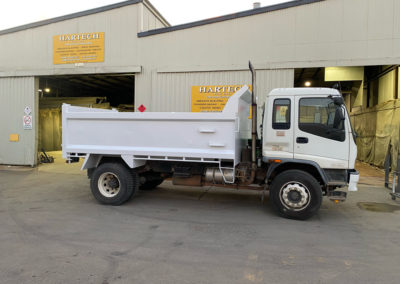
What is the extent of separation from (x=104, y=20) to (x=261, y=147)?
339 inches

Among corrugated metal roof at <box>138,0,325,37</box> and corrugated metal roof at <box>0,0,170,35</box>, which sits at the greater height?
corrugated metal roof at <box>0,0,170,35</box>

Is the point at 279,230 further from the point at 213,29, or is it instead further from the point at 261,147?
the point at 213,29

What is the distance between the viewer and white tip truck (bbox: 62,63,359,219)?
5168 millimetres

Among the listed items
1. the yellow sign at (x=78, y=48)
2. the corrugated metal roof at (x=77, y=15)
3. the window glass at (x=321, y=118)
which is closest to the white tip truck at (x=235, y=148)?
the window glass at (x=321, y=118)

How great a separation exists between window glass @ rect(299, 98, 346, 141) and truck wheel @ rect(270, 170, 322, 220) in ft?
2.80

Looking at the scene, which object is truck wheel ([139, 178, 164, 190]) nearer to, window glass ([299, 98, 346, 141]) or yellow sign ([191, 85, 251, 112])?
yellow sign ([191, 85, 251, 112])

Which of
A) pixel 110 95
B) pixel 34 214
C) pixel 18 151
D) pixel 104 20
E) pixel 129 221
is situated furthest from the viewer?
pixel 110 95

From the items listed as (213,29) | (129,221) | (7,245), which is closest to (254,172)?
(129,221)

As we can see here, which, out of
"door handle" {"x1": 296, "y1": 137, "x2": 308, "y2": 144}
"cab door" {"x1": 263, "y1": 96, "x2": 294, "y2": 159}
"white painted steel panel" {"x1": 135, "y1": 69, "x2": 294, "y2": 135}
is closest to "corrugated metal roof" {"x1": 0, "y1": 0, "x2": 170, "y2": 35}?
"white painted steel panel" {"x1": 135, "y1": 69, "x2": 294, "y2": 135}

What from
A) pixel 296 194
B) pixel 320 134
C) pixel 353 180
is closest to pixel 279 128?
pixel 320 134

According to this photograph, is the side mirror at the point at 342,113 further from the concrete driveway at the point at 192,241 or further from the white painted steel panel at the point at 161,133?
the concrete driveway at the point at 192,241

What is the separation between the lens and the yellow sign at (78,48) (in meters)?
11.0

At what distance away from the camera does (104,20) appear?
10.8m

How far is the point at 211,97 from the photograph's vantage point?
10.0m
